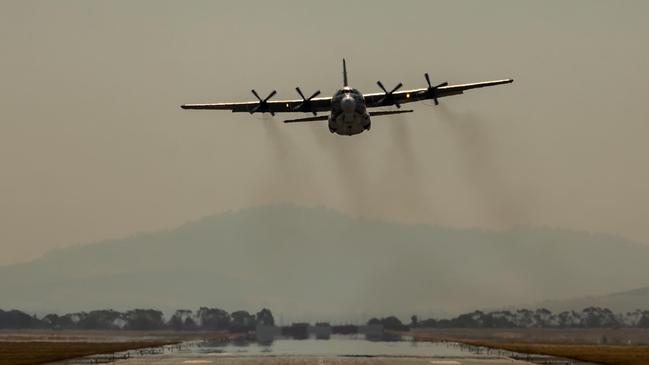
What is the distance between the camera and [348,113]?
87.2 m

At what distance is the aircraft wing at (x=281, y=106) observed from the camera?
95.6 meters

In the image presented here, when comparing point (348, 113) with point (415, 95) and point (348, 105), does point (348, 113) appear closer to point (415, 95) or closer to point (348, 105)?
point (348, 105)

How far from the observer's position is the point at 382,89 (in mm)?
94750

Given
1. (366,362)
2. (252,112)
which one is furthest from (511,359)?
(252,112)

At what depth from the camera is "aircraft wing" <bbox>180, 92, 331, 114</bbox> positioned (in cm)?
9556

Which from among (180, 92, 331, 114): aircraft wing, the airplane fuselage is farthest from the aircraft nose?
(180, 92, 331, 114): aircraft wing

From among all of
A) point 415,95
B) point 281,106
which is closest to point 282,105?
point 281,106

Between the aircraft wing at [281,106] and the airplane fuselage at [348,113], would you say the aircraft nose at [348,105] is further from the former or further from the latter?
the aircraft wing at [281,106]

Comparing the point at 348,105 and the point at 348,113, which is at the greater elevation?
the point at 348,105

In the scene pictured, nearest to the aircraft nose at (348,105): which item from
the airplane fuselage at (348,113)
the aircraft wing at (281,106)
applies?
the airplane fuselage at (348,113)

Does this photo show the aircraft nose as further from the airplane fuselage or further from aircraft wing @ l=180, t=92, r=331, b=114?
aircraft wing @ l=180, t=92, r=331, b=114

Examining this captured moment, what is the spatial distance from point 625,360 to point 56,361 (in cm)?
5614

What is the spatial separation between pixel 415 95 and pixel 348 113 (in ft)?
35.1

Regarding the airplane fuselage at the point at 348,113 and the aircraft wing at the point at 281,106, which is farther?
the aircraft wing at the point at 281,106
